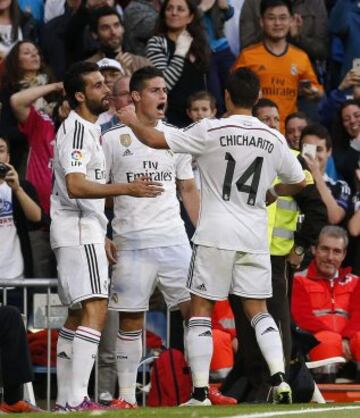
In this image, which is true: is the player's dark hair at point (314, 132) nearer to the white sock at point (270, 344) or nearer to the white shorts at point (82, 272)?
the white sock at point (270, 344)

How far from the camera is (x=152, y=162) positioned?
12672 mm

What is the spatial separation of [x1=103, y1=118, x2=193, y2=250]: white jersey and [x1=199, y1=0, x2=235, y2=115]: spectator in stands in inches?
179

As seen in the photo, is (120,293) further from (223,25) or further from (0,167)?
(223,25)

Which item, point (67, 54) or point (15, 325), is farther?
point (67, 54)

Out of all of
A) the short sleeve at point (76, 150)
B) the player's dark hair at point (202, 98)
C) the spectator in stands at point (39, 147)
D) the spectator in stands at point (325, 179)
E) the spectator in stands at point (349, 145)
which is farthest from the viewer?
the spectator in stands at point (349, 145)

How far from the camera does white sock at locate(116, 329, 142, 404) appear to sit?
12469mm

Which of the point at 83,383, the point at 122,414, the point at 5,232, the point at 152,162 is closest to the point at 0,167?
the point at 5,232

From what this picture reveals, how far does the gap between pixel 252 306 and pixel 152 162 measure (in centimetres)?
141

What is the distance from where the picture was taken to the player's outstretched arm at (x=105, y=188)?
458 inches

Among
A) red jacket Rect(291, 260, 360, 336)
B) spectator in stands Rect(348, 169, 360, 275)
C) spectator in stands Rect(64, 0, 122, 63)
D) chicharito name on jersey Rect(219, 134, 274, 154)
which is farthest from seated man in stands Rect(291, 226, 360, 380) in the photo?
spectator in stands Rect(64, 0, 122, 63)

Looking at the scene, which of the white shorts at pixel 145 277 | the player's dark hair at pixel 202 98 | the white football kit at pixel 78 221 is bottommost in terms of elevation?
the white shorts at pixel 145 277

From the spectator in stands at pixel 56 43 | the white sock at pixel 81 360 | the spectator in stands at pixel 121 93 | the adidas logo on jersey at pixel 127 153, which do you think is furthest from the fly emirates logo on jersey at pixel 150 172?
the spectator in stands at pixel 56 43

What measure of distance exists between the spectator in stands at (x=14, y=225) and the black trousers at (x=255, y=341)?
2045 mm

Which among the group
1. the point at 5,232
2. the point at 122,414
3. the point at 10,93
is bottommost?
the point at 122,414
